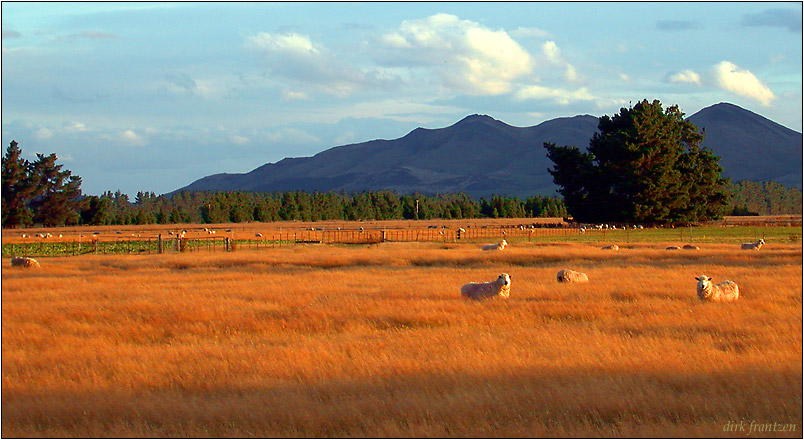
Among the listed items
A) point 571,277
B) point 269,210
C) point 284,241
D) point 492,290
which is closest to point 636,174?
point 284,241

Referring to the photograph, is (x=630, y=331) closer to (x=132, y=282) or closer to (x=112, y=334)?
(x=112, y=334)

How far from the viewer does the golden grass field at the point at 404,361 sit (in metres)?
10.2

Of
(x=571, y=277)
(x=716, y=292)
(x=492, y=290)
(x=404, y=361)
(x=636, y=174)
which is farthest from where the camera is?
(x=636, y=174)

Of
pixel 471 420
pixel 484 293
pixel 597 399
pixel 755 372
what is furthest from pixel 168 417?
pixel 484 293

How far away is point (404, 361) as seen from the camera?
12938mm

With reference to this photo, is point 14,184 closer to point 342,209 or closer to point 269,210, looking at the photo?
point 269,210

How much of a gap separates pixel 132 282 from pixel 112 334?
39.6ft

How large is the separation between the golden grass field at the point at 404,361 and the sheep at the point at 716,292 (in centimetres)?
53

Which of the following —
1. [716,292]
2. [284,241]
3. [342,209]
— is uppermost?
[342,209]

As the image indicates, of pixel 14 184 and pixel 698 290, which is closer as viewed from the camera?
pixel 698 290

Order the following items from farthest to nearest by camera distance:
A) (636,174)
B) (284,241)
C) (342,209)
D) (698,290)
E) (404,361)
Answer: (342,209), (636,174), (284,241), (698,290), (404,361)

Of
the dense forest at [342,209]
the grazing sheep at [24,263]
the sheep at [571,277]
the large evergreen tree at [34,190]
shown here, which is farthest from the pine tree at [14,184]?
the dense forest at [342,209]

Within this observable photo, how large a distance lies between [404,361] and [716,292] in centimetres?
1104

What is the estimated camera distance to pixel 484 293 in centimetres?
2130
